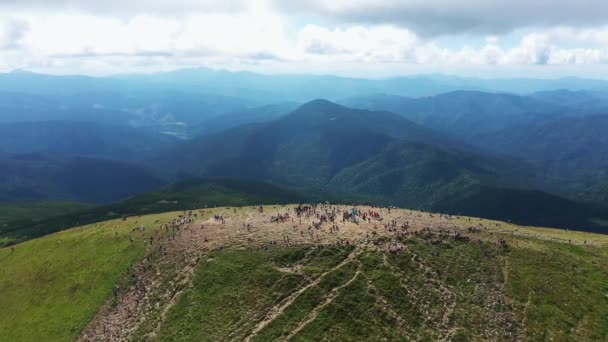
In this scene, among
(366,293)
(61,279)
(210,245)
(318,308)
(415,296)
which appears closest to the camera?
(318,308)

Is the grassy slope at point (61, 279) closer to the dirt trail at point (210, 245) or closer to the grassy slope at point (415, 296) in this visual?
the dirt trail at point (210, 245)

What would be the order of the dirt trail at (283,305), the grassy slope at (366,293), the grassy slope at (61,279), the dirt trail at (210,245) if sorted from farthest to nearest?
1. the grassy slope at (61,279)
2. the dirt trail at (210,245)
3. the dirt trail at (283,305)
4. the grassy slope at (366,293)

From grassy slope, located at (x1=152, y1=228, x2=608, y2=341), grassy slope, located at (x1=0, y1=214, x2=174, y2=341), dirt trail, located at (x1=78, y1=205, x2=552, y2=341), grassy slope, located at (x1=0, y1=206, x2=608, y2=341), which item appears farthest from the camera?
grassy slope, located at (x1=0, y1=214, x2=174, y2=341)

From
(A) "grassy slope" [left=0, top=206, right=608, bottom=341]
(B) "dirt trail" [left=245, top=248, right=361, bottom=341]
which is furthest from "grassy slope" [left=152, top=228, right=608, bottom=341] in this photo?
(B) "dirt trail" [left=245, top=248, right=361, bottom=341]

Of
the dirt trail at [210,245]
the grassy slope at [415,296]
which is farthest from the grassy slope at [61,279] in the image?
the grassy slope at [415,296]

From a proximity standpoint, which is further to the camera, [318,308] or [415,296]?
[415,296]

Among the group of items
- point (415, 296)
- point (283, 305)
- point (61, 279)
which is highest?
point (415, 296)

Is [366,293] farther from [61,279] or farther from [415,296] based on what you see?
[61,279]

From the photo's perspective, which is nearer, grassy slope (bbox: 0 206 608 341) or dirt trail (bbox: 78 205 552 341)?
grassy slope (bbox: 0 206 608 341)

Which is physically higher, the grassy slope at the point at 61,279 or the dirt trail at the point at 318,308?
the dirt trail at the point at 318,308

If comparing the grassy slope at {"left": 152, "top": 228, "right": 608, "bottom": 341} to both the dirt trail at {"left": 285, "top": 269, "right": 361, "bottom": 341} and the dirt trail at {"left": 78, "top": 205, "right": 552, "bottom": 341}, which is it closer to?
the dirt trail at {"left": 285, "top": 269, "right": 361, "bottom": 341}

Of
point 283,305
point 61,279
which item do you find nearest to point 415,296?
point 283,305

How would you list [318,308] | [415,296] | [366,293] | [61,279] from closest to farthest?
[318,308]
[415,296]
[366,293]
[61,279]
